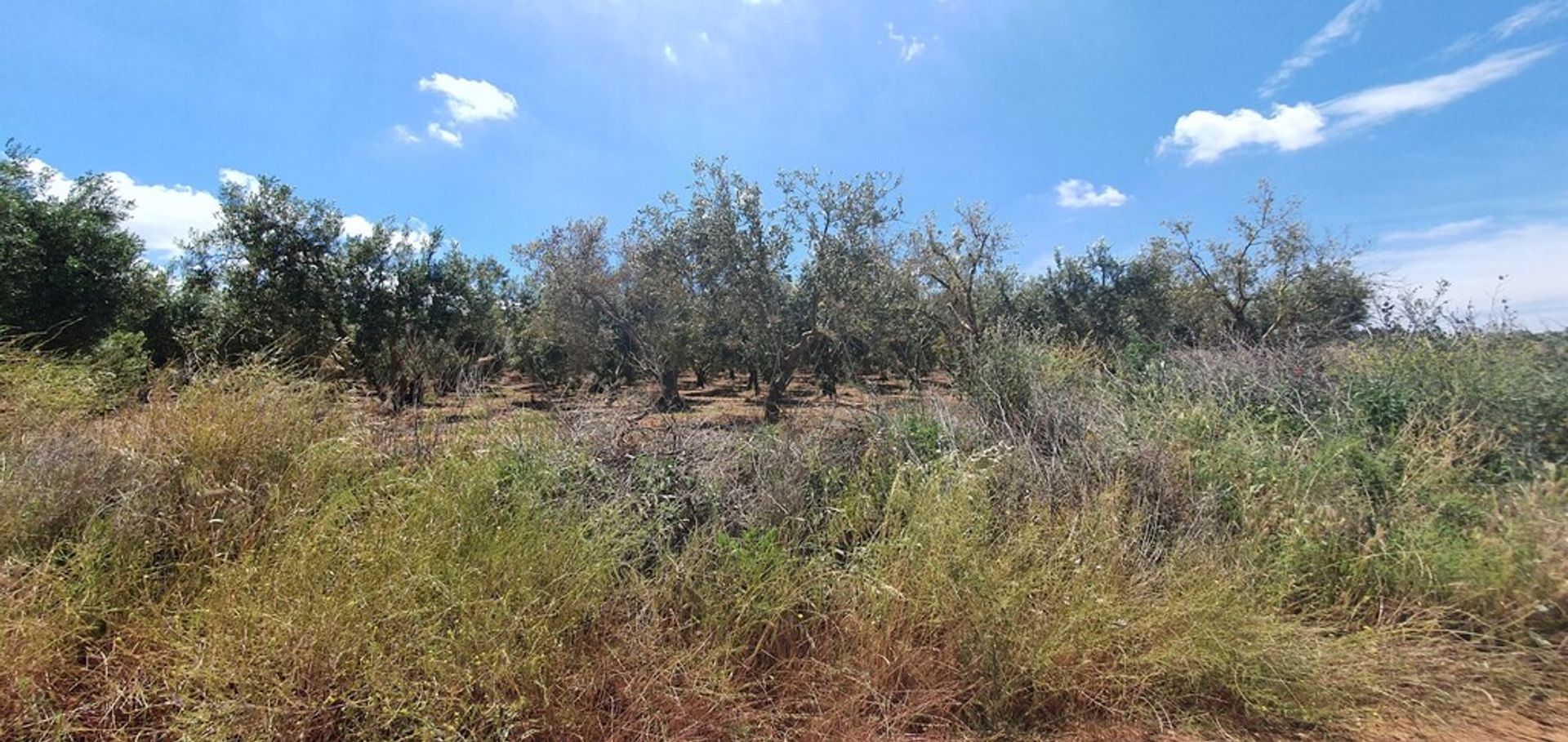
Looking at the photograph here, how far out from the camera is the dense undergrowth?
2.43 meters

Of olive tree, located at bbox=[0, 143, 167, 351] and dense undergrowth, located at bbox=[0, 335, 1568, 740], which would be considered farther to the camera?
olive tree, located at bbox=[0, 143, 167, 351]

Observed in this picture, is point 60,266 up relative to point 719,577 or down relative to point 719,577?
up

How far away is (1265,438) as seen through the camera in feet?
17.4

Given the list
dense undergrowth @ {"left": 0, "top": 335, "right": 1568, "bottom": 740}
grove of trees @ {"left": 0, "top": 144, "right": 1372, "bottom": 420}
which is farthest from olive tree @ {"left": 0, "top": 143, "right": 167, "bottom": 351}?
dense undergrowth @ {"left": 0, "top": 335, "right": 1568, "bottom": 740}

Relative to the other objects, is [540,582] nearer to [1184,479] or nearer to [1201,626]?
[1201,626]

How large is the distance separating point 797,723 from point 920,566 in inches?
40.4

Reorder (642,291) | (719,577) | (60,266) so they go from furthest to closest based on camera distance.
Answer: (642,291)
(60,266)
(719,577)

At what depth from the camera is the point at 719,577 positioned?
325 cm

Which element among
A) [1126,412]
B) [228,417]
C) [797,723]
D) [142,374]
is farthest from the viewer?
[1126,412]

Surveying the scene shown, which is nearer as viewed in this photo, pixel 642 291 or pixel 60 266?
pixel 60 266

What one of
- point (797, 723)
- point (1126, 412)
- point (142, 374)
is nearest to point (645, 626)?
point (797, 723)

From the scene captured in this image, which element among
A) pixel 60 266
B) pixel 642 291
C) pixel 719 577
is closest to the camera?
pixel 719 577

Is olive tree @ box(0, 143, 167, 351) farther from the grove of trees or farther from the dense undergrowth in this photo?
the dense undergrowth

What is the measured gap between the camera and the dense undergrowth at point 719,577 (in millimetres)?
2426
